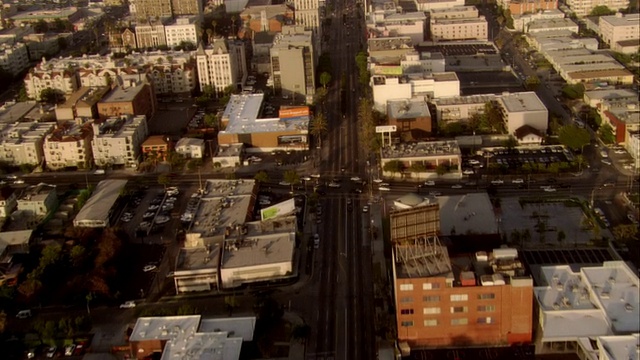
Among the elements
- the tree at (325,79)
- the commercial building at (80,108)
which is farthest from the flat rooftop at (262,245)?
the tree at (325,79)

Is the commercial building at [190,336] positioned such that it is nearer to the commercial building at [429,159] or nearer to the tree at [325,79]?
the commercial building at [429,159]

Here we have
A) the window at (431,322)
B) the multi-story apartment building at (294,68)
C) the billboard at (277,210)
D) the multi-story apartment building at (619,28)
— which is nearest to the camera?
the window at (431,322)

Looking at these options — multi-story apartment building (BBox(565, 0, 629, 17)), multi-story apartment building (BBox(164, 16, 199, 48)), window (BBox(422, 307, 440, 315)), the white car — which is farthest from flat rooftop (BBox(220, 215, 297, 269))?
multi-story apartment building (BBox(565, 0, 629, 17))

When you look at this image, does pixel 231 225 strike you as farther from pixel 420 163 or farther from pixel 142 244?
pixel 420 163

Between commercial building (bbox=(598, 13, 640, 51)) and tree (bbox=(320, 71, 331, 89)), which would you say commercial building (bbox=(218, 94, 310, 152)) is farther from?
commercial building (bbox=(598, 13, 640, 51))

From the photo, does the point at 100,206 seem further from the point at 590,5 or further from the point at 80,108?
the point at 590,5

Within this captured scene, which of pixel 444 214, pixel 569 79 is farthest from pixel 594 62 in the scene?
pixel 444 214
